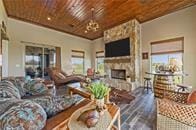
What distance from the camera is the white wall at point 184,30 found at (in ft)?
20.2

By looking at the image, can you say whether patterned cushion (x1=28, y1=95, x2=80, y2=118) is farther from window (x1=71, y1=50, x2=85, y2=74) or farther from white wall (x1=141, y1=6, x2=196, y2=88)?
window (x1=71, y1=50, x2=85, y2=74)

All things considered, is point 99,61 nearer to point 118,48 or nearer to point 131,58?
point 118,48

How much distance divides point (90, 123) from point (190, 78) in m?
6.03

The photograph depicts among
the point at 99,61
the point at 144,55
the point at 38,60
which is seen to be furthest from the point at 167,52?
the point at 38,60

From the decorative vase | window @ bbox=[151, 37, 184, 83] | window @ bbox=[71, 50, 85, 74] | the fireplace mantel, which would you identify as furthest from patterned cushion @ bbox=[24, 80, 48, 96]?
window @ bbox=[71, 50, 85, 74]

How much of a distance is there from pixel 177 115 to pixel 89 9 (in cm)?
521

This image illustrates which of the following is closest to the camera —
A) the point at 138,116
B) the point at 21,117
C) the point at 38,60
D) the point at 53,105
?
the point at 21,117

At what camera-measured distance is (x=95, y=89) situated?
6.95 ft

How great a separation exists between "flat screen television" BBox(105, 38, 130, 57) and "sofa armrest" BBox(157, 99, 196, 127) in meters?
5.85

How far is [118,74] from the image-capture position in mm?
9438

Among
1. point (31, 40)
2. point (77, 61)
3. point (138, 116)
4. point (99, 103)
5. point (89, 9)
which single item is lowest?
point (138, 116)

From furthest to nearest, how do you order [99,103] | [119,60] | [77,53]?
[77,53] → [119,60] → [99,103]

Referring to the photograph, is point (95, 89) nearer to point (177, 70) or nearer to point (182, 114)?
point (182, 114)

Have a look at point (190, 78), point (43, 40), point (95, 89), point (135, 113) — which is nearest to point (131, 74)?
point (190, 78)
